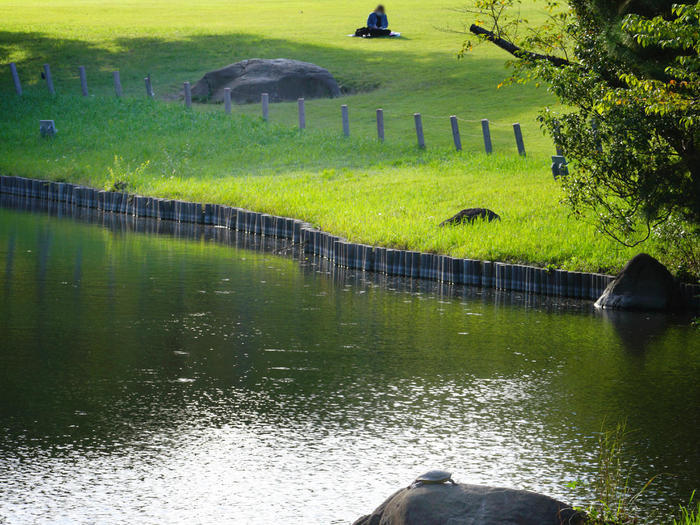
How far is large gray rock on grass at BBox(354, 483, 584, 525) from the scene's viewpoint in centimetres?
626

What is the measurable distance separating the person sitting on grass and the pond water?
39947 mm

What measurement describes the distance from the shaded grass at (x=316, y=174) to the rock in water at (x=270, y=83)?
4.58 metres

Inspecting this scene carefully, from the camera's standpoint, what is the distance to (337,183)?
25.7m

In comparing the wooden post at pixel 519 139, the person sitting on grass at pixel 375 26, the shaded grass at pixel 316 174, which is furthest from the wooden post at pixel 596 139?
the person sitting on grass at pixel 375 26

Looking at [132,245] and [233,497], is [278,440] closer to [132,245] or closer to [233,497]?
[233,497]

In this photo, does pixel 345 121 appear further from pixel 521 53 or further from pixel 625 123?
pixel 625 123

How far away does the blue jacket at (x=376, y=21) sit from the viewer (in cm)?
5666

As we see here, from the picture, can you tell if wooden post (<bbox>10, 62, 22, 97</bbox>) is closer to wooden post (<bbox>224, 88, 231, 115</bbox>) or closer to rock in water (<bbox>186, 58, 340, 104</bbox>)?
rock in water (<bbox>186, 58, 340, 104</bbox>)

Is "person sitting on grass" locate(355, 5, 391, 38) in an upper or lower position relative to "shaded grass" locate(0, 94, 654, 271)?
upper

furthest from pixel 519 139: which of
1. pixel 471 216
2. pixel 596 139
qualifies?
pixel 596 139

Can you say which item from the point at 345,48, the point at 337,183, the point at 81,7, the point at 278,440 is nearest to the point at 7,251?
the point at 337,183

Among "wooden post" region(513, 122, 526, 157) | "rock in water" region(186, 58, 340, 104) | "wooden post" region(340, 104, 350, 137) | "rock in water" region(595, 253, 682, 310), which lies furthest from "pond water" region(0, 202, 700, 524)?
"rock in water" region(186, 58, 340, 104)

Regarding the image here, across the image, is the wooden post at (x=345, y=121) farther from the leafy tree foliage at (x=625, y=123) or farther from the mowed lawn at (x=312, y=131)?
the leafy tree foliage at (x=625, y=123)

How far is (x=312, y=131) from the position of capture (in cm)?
3384
